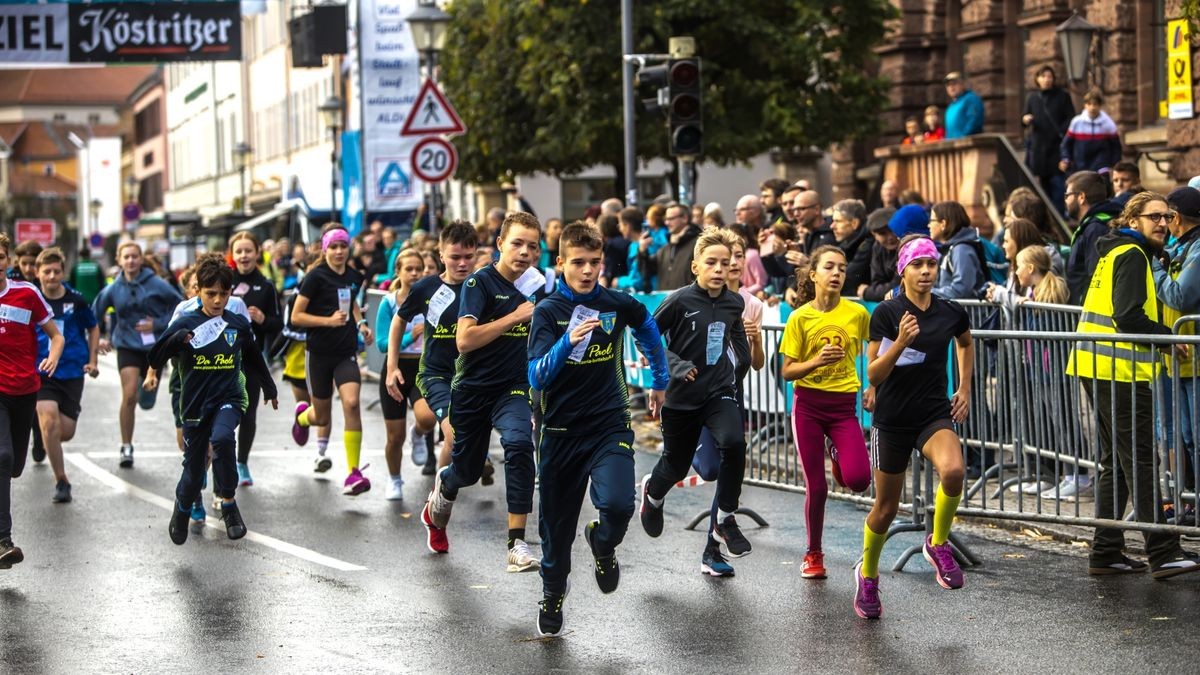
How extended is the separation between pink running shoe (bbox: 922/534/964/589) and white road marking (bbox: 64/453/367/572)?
295 centimetres

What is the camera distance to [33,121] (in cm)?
16950

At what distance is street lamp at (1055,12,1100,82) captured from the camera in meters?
20.5

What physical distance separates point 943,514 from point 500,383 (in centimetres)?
238

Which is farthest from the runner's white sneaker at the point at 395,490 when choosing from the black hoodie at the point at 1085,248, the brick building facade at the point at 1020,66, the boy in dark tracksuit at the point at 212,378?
the brick building facade at the point at 1020,66

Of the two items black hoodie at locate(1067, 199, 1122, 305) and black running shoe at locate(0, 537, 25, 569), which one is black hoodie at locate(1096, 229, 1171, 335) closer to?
black hoodie at locate(1067, 199, 1122, 305)

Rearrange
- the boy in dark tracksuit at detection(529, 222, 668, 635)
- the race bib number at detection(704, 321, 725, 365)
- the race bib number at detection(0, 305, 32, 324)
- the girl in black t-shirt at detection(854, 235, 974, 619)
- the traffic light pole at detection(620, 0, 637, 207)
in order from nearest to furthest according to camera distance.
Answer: the boy in dark tracksuit at detection(529, 222, 668, 635) → the girl in black t-shirt at detection(854, 235, 974, 619) → the race bib number at detection(704, 321, 725, 365) → the race bib number at detection(0, 305, 32, 324) → the traffic light pole at detection(620, 0, 637, 207)

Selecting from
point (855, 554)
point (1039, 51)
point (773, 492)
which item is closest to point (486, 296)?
point (855, 554)

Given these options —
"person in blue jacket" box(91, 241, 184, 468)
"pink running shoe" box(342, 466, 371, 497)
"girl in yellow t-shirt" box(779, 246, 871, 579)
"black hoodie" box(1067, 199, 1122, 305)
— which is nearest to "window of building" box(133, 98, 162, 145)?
"person in blue jacket" box(91, 241, 184, 468)

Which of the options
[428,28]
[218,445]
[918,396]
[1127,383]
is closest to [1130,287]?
[1127,383]

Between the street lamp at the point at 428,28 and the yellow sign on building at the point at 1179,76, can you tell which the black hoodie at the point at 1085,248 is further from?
the street lamp at the point at 428,28

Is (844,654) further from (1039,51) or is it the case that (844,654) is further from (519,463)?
(1039,51)

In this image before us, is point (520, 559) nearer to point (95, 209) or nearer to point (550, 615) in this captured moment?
point (550, 615)

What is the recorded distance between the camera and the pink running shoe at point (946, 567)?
8.92 meters

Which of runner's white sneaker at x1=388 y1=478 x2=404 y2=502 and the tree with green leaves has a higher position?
the tree with green leaves
